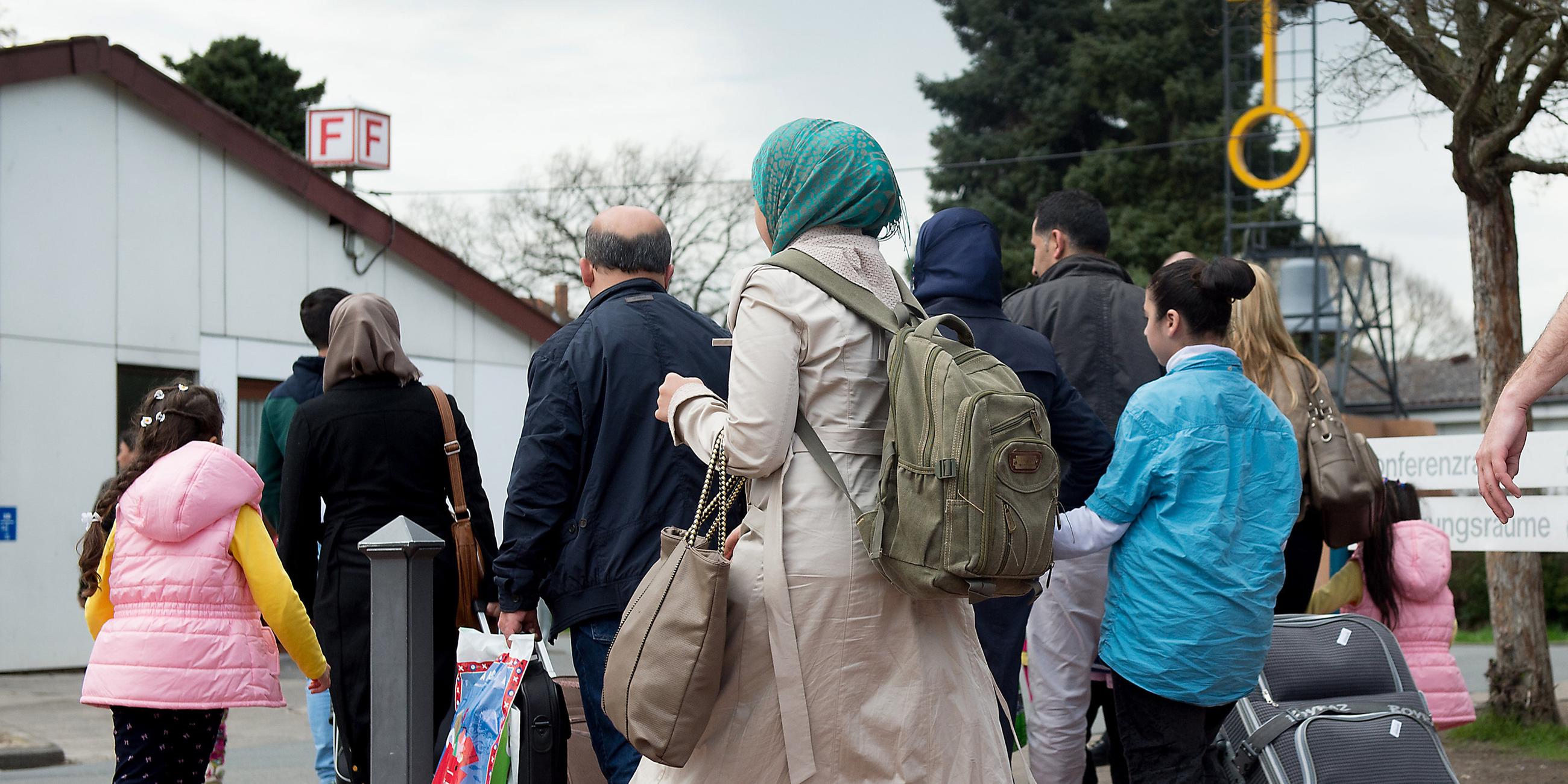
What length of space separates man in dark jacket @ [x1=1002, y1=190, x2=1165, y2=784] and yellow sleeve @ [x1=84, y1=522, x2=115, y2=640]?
9.77 feet

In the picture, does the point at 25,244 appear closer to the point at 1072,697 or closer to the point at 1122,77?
the point at 1072,697

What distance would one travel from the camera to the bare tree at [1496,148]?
24.2ft

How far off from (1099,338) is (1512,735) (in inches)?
196

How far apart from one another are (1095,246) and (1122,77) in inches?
1235

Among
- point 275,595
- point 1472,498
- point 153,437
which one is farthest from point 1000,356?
point 1472,498

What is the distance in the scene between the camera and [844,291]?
9.45 feet

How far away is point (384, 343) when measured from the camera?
471 centimetres

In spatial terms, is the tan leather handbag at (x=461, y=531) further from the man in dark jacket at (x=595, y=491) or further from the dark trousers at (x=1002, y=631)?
the dark trousers at (x=1002, y=631)

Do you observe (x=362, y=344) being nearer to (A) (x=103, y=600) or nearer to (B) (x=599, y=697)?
(A) (x=103, y=600)

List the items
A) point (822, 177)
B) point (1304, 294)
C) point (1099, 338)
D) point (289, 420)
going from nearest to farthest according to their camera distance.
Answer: point (822, 177), point (1099, 338), point (289, 420), point (1304, 294)

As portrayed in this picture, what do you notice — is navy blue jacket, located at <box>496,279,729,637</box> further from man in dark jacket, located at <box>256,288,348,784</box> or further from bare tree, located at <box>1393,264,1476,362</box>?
bare tree, located at <box>1393,264,1476,362</box>

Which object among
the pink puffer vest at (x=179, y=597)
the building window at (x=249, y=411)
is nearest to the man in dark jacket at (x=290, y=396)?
the pink puffer vest at (x=179, y=597)

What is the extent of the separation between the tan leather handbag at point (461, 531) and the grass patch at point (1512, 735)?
586 centimetres

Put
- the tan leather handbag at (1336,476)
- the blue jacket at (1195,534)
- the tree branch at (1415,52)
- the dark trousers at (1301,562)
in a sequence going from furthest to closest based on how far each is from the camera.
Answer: the tree branch at (1415,52), the dark trousers at (1301,562), the tan leather handbag at (1336,476), the blue jacket at (1195,534)
